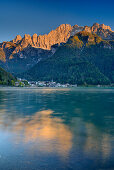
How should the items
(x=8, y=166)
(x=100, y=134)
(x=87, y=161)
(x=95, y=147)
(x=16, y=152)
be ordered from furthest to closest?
(x=100, y=134), (x=95, y=147), (x=16, y=152), (x=87, y=161), (x=8, y=166)

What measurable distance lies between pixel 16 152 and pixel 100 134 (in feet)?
22.3

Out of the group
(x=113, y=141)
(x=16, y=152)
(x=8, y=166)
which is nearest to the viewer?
(x=8, y=166)

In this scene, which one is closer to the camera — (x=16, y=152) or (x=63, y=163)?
(x=63, y=163)

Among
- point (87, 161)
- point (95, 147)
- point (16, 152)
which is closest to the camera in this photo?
point (87, 161)

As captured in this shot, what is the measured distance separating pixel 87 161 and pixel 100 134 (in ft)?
18.7

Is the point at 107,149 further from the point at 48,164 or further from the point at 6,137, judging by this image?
the point at 6,137

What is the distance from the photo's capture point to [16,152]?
10.2 metres

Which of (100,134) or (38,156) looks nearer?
(38,156)

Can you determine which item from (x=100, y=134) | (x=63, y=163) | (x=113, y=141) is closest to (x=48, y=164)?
(x=63, y=163)

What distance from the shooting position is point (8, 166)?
27.7 feet

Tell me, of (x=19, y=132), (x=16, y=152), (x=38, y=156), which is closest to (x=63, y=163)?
(x=38, y=156)

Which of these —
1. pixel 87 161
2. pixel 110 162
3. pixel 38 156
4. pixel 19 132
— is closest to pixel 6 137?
pixel 19 132

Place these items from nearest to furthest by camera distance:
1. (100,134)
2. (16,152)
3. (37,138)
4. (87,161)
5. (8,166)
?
(8,166), (87,161), (16,152), (37,138), (100,134)

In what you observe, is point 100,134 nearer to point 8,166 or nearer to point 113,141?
point 113,141
